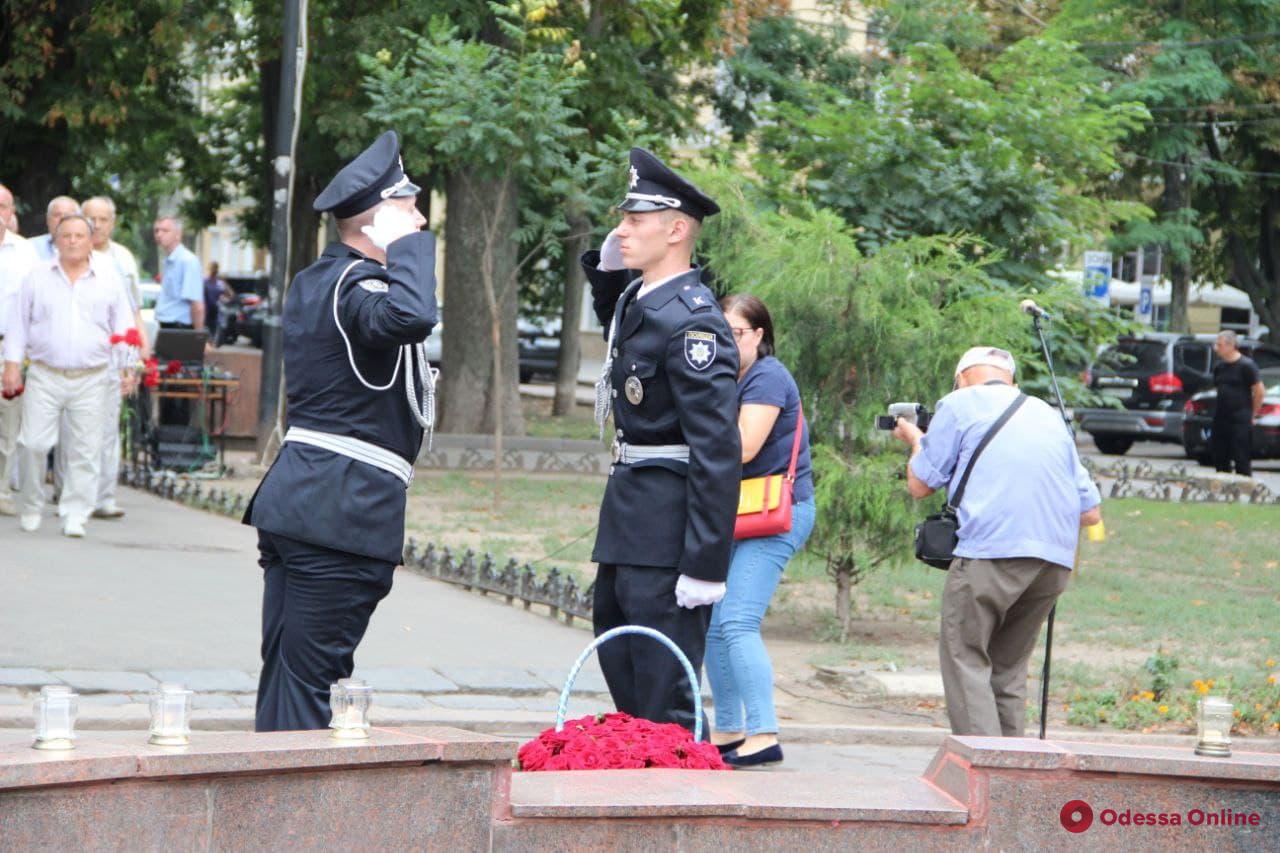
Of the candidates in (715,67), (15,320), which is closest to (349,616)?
(15,320)

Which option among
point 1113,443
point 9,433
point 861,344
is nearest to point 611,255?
point 861,344

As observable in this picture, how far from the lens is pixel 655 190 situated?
5.49 meters

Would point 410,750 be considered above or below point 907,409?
below

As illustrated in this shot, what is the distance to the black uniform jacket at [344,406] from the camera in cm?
499

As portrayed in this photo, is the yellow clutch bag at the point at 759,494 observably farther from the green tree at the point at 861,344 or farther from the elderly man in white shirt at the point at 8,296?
the elderly man in white shirt at the point at 8,296

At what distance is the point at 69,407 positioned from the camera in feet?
37.8

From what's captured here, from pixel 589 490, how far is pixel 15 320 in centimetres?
829

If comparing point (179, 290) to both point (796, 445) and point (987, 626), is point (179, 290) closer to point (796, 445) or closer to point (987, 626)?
point (796, 445)

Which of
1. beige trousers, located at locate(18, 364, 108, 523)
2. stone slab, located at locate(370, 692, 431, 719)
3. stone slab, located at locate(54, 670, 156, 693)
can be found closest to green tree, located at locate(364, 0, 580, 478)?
beige trousers, located at locate(18, 364, 108, 523)

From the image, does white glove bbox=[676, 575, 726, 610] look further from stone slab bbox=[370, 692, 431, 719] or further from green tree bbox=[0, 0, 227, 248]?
green tree bbox=[0, 0, 227, 248]

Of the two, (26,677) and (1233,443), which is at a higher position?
(1233,443)

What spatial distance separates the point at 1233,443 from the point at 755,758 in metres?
18.9

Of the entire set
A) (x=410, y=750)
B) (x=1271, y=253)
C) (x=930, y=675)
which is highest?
(x=1271, y=253)

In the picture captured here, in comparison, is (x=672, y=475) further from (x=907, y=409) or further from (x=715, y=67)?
(x=715, y=67)
